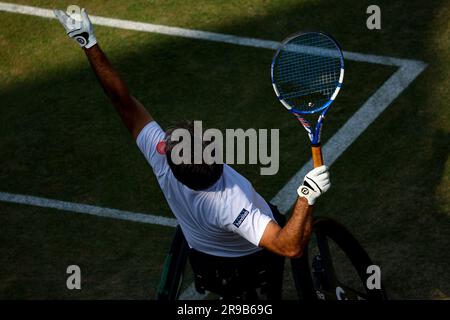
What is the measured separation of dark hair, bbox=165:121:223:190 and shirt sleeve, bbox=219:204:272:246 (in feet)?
0.83

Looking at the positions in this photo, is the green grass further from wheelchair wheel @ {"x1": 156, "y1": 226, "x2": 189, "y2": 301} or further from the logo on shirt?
the logo on shirt

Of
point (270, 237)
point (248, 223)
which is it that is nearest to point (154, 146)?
point (248, 223)

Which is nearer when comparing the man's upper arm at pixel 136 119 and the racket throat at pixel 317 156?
the racket throat at pixel 317 156

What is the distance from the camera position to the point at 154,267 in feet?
29.4

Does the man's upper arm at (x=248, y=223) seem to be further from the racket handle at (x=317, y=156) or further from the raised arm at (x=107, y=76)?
the raised arm at (x=107, y=76)

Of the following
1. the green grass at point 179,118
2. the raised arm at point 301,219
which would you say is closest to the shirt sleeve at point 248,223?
the raised arm at point 301,219

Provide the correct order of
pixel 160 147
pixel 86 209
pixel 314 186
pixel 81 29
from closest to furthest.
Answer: pixel 314 186
pixel 160 147
pixel 81 29
pixel 86 209

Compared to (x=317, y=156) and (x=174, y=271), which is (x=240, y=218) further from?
(x=174, y=271)

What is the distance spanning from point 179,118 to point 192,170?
12.4 feet

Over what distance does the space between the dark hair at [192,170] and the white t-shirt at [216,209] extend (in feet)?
0.38

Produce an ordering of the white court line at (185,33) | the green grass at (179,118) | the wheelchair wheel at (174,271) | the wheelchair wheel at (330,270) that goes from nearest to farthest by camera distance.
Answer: the wheelchair wheel at (330,270)
the wheelchair wheel at (174,271)
the green grass at (179,118)
the white court line at (185,33)

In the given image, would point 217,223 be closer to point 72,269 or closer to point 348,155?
point 72,269

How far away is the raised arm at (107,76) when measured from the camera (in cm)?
761

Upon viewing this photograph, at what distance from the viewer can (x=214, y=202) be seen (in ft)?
22.8
